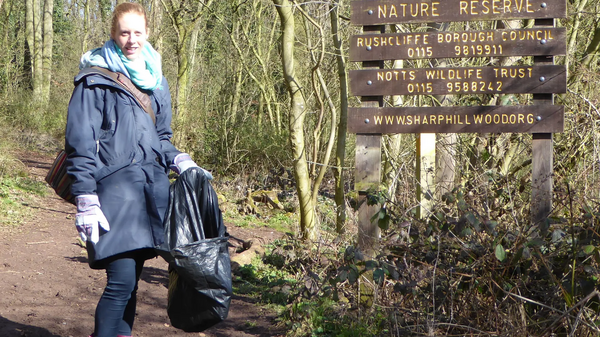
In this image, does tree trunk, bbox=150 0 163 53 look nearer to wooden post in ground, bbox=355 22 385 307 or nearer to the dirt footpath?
the dirt footpath

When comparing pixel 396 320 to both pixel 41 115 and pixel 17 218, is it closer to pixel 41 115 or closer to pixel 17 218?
pixel 17 218

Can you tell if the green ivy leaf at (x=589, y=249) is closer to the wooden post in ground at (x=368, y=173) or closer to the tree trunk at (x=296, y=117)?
the wooden post in ground at (x=368, y=173)

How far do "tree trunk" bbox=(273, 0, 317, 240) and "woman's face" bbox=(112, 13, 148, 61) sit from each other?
3.99 metres

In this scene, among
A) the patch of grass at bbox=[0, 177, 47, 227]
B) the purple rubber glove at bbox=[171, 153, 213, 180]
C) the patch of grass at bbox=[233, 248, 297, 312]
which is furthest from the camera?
the patch of grass at bbox=[0, 177, 47, 227]

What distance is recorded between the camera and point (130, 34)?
300cm

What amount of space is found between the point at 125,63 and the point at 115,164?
526mm

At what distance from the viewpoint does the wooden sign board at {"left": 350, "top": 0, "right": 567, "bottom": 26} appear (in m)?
4.29

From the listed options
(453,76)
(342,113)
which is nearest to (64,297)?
(453,76)

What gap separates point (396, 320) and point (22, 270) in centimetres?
358

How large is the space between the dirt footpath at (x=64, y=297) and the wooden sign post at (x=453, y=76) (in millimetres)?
1197

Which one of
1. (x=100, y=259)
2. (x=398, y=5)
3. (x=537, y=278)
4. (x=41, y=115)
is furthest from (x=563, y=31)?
(x=41, y=115)

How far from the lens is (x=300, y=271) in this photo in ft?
17.2

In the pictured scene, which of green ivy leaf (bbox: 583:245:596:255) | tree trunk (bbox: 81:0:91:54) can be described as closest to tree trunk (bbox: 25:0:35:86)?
tree trunk (bbox: 81:0:91:54)

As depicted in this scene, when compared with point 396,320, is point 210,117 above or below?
above
